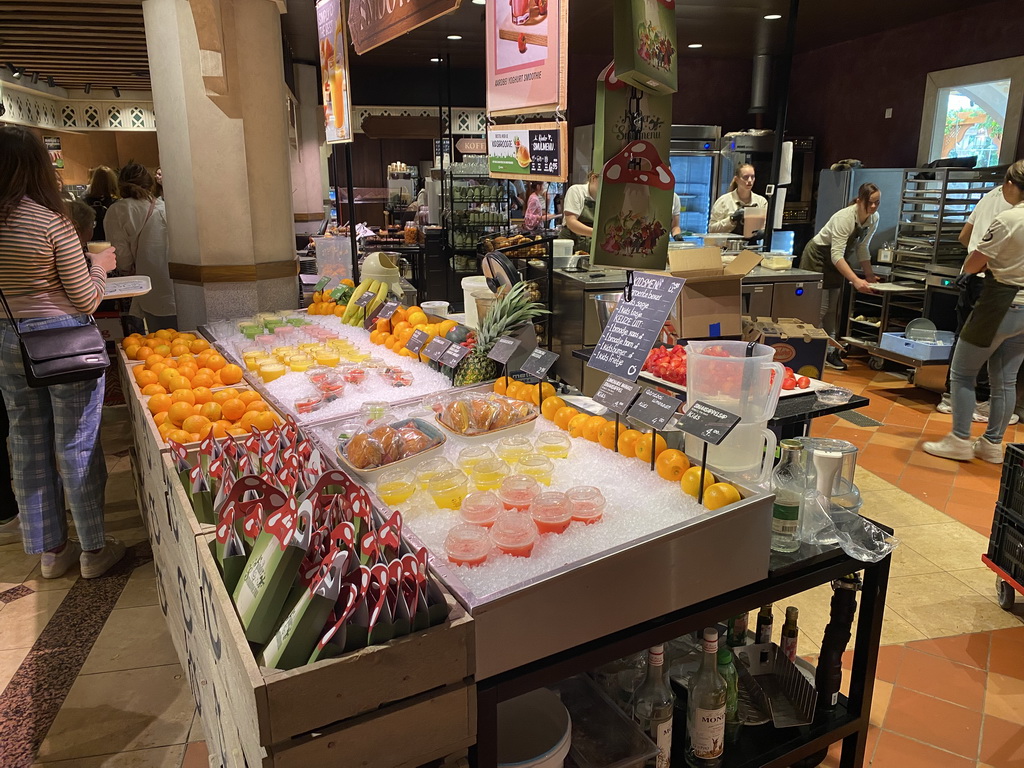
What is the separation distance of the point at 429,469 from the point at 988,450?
4.83 metres

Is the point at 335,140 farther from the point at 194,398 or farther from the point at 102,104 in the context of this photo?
the point at 102,104

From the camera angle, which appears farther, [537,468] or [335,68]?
[335,68]

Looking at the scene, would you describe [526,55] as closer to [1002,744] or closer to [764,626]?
[764,626]

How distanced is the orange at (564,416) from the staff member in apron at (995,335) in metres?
3.84

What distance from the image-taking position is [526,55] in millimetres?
2742

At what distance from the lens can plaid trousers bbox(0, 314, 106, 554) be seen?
11.6 feet

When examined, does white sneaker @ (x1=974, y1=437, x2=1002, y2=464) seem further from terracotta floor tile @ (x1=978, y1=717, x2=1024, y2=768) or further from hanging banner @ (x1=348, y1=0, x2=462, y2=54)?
hanging banner @ (x1=348, y1=0, x2=462, y2=54)

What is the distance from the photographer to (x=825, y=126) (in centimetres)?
1038

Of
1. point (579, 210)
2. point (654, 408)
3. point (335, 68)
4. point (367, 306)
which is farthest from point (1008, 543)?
point (579, 210)

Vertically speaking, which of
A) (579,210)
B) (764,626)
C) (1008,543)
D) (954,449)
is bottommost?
(954,449)

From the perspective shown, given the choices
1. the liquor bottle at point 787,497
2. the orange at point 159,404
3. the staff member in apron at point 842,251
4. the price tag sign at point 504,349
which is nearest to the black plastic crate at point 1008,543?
the liquor bottle at point 787,497

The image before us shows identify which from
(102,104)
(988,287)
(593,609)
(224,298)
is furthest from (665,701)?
(102,104)

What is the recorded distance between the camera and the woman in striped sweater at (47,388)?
3.21 metres

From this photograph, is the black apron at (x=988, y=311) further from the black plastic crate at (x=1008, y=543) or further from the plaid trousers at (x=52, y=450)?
the plaid trousers at (x=52, y=450)
